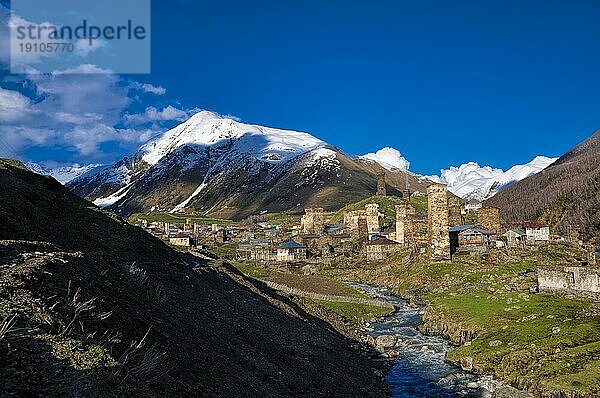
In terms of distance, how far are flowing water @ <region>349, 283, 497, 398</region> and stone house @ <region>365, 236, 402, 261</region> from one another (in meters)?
54.1

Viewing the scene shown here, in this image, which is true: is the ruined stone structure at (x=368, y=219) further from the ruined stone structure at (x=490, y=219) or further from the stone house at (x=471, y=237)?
the stone house at (x=471, y=237)

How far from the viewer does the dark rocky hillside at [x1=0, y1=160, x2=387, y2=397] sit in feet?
33.7

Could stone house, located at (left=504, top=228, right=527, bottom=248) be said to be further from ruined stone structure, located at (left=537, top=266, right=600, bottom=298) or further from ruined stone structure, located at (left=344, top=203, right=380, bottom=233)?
ruined stone structure, located at (left=537, top=266, right=600, bottom=298)

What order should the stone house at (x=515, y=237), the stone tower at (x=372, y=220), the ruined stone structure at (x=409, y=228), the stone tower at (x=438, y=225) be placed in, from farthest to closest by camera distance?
the stone tower at (x=372, y=220) < the ruined stone structure at (x=409, y=228) < the stone house at (x=515, y=237) < the stone tower at (x=438, y=225)

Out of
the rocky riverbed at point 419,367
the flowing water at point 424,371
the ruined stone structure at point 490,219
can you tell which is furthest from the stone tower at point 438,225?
the ruined stone structure at point 490,219

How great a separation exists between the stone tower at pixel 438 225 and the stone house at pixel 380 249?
23494 millimetres

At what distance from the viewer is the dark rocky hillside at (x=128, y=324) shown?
33.7 ft

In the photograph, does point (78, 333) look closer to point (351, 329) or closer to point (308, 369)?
point (308, 369)

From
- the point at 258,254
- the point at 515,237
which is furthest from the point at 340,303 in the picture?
the point at 515,237

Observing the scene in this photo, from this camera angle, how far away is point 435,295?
58719 millimetres

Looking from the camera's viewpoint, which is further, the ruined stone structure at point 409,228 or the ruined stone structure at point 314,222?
the ruined stone structure at point 314,222

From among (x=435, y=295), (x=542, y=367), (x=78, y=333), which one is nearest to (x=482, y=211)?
(x=435, y=295)

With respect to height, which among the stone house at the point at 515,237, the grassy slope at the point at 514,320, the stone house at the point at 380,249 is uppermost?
the stone house at the point at 515,237

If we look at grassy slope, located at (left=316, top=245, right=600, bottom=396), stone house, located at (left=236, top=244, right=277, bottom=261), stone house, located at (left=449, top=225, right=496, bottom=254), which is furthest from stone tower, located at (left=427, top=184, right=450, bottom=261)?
stone house, located at (left=236, top=244, right=277, bottom=261)
